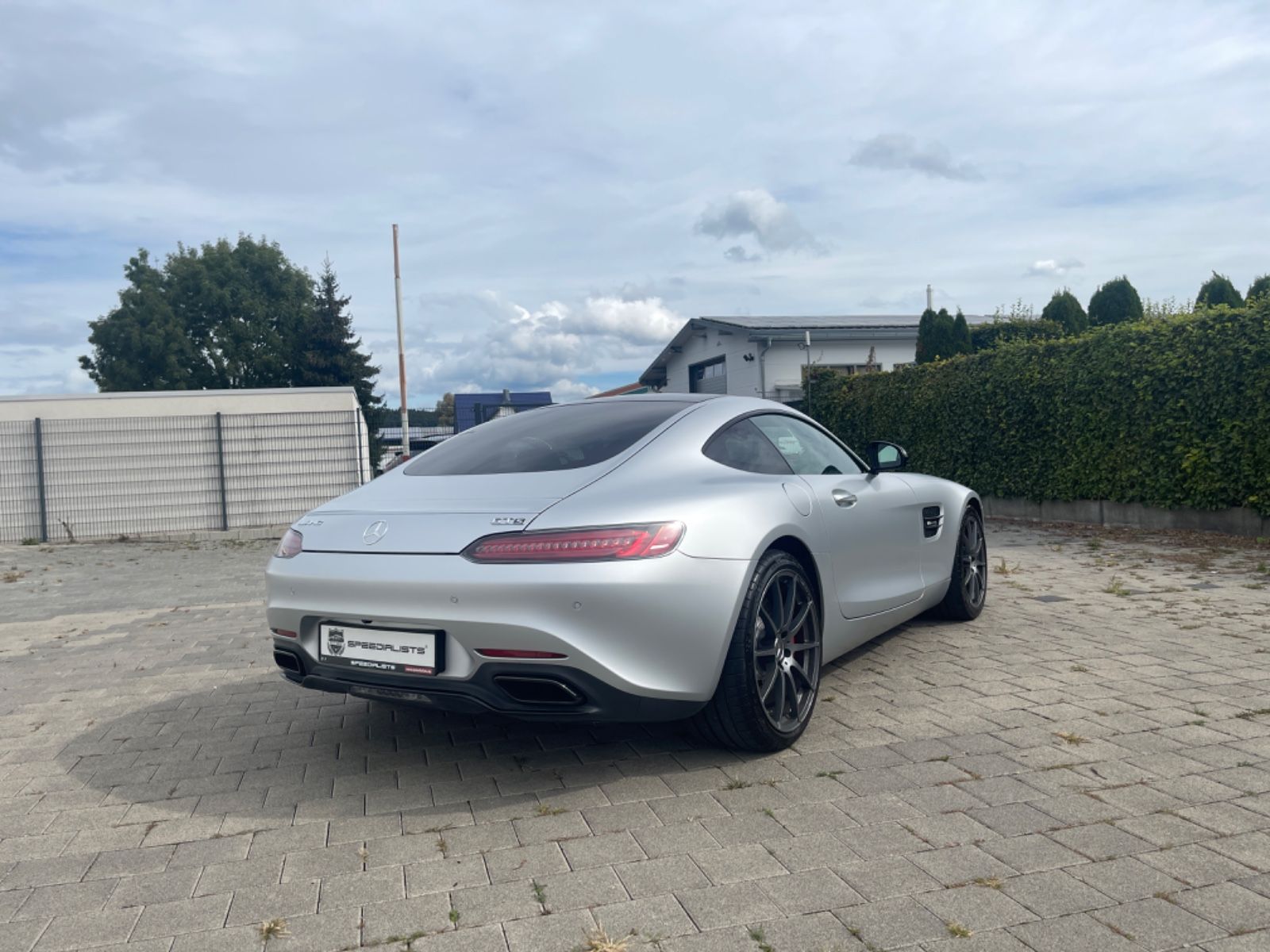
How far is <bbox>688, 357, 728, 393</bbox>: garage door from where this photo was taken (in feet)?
95.2

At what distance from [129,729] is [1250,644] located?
555cm

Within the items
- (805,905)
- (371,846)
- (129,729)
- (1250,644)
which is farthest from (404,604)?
(1250,644)

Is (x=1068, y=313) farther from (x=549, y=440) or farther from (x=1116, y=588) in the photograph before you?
(x=549, y=440)

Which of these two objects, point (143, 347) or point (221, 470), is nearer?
point (221, 470)

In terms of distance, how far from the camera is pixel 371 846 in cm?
283

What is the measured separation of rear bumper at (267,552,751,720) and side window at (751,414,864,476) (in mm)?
1003

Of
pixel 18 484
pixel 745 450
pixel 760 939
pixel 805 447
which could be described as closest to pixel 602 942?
pixel 760 939

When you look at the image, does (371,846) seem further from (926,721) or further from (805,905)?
(926,721)

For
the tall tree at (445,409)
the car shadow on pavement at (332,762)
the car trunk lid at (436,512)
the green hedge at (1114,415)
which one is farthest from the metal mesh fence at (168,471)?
the tall tree at (445,409)

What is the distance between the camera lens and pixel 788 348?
26.3 meters

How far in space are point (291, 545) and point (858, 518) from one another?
2.40 meters

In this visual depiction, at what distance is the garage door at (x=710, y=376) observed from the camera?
95.2 ft

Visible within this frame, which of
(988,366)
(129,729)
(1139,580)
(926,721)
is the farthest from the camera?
(988,366)

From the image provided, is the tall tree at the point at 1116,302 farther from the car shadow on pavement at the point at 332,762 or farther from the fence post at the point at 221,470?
the car shadow on pavement at the point at 332,762
